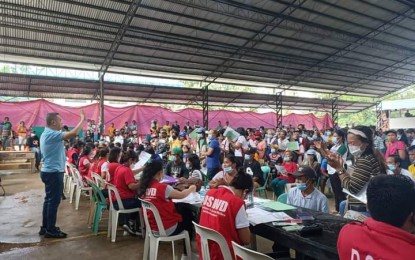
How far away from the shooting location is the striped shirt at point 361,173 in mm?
2299

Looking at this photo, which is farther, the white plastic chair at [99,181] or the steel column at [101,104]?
the steel column at [101,104]

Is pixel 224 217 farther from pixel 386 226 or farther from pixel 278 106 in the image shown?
pixel 278 106

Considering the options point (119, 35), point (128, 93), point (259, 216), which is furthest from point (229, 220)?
point (128, 93)

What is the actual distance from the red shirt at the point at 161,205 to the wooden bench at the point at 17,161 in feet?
32.4

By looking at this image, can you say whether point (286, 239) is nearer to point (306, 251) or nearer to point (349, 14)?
point (306, 251)

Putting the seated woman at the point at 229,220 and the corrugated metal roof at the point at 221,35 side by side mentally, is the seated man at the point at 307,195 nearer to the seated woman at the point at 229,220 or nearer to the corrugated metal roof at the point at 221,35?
the seated woman at the point at 229,220

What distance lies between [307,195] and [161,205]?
1.41 metres

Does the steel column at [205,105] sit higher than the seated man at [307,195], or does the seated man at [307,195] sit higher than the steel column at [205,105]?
the steel column at [205,105]

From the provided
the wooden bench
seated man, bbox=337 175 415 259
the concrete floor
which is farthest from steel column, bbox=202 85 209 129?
seated man, bbox=337 175 415 259

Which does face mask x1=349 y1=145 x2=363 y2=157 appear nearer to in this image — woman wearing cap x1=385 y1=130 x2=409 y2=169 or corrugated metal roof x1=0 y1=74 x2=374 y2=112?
woman wearing cap x1=385 y1=130 x2=409 y2=169

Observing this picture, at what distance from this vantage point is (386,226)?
111 centimetres

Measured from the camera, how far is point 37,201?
253 inches

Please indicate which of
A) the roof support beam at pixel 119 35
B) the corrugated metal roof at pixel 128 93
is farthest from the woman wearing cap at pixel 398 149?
the corrugated metal roof at pixel 128 93

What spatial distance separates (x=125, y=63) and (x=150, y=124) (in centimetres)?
314
